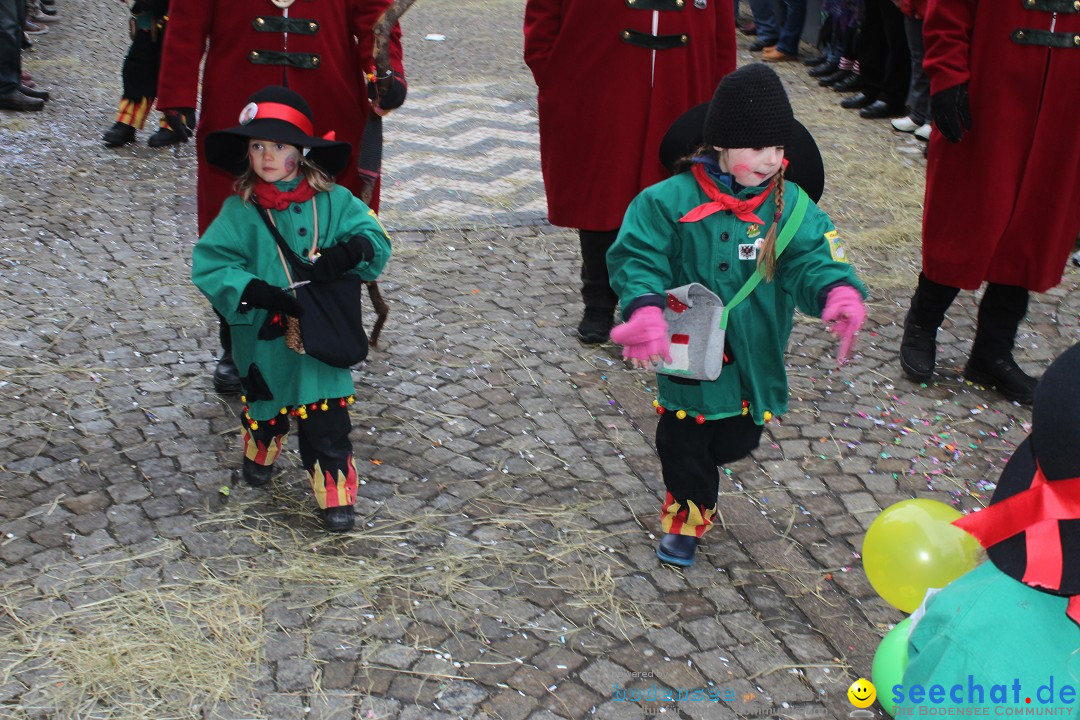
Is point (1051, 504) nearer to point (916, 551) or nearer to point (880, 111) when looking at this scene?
point (916, 551)

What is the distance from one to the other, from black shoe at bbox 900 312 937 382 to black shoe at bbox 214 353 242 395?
9.97 ft

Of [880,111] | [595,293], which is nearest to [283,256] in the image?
[595,293]

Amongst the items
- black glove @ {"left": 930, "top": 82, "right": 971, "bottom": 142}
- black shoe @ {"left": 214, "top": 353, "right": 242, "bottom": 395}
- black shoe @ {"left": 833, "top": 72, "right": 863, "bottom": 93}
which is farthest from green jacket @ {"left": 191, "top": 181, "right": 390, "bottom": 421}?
black shoe @ {"left": 833, "top": 72, "right": 863, "bottom": 93}

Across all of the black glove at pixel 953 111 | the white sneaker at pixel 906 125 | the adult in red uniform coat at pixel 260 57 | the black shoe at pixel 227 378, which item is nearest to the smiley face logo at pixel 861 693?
the black glove at pixel 953 111

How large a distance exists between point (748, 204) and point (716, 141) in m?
0.23

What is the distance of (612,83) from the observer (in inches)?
207

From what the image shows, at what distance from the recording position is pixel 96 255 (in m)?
6.64

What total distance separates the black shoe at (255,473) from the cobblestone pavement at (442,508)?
0.14 ft

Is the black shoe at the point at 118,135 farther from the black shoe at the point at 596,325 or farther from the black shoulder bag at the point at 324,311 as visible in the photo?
the black shoulder bag at the point at 324,311

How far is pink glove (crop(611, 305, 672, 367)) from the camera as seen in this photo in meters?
3.35

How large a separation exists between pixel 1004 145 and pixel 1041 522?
326cm

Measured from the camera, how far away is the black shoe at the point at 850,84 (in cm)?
1060

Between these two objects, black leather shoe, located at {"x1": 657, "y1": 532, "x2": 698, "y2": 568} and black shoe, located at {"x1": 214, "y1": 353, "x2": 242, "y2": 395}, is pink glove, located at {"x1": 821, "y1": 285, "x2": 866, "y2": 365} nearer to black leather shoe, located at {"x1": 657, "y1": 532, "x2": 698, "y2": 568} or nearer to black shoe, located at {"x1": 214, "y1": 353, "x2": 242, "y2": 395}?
black leather shoe, located at {"x1": 657, "y1": 532, "x2": 698, "y2": 568}

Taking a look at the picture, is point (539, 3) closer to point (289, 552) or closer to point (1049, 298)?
point (289, 552)
